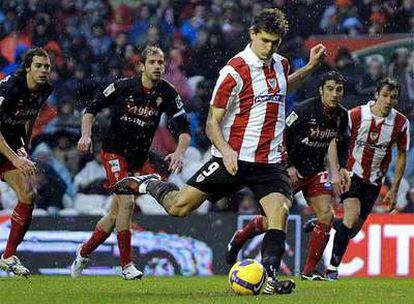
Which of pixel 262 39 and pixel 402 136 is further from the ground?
pixel 262 39

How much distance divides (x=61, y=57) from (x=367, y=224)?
5.09 meters

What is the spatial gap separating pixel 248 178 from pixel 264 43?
1.02m

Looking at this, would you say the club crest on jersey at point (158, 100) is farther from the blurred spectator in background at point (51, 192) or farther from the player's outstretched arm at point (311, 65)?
the blurred spectator in background at point (51, 192)

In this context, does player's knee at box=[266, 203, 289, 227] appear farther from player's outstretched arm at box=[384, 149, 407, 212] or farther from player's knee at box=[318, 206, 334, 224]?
player's outstretched arm at box=[384, 149, 407, 212]

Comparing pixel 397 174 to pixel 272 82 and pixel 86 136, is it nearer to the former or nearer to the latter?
pixel 86 136

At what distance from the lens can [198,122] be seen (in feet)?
52.5

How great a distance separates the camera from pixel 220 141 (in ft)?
27.8

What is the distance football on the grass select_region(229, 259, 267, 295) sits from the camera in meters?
8.38

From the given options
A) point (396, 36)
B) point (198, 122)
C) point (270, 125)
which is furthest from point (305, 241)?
point (270, 125)

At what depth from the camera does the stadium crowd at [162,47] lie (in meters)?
15.2

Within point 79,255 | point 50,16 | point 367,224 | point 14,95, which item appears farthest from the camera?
point 50,16

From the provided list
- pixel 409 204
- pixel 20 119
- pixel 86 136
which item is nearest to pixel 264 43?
pixel 86 136

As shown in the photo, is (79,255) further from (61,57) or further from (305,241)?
(61,57)

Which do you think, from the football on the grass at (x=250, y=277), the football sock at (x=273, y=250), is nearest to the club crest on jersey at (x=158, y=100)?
the football sock at (x=273, y=250)
